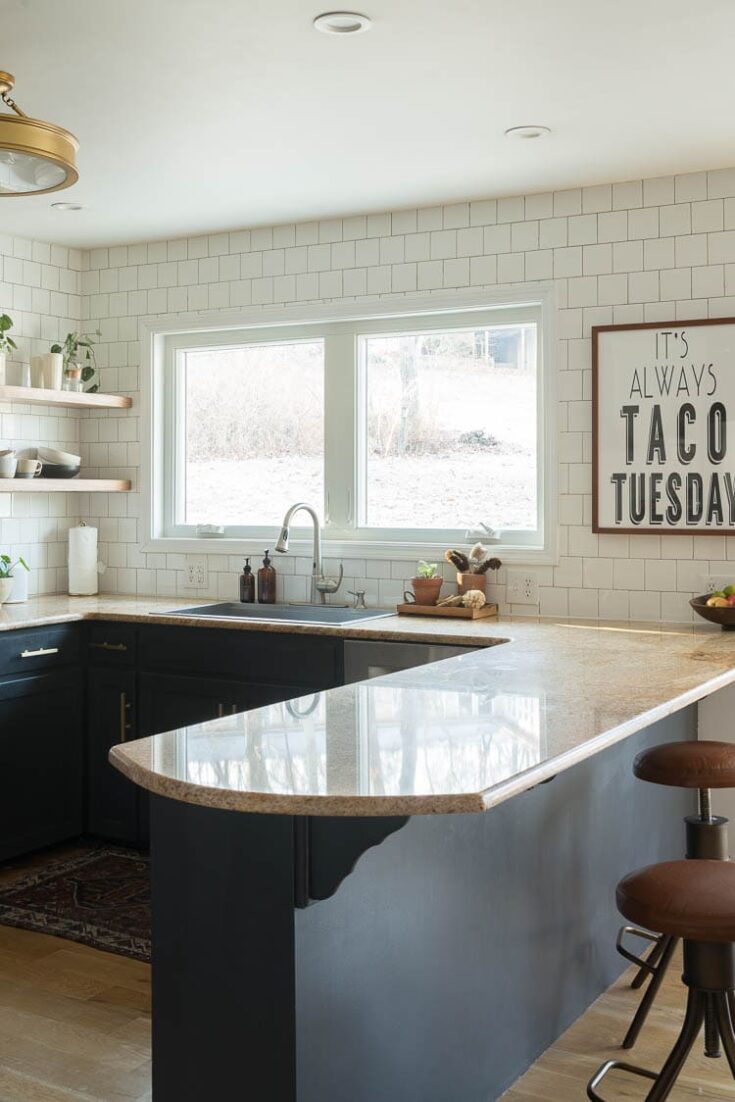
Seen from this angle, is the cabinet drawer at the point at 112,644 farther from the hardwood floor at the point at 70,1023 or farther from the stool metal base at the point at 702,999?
the stool metal base at the point at 702,999

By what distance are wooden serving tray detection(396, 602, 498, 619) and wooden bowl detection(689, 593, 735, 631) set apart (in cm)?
79

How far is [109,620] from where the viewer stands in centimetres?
457

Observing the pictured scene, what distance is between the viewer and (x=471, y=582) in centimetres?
446

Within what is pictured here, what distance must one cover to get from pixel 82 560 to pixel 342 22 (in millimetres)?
3063

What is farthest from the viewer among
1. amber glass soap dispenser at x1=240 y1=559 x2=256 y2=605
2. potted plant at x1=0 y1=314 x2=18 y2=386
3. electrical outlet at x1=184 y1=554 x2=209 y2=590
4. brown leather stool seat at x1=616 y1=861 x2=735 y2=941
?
electrical outlet at x1=184 y1=554 x2=209 y2=590

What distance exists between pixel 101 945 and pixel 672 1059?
1923 millimetres

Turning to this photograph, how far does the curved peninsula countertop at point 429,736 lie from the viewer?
1726mm

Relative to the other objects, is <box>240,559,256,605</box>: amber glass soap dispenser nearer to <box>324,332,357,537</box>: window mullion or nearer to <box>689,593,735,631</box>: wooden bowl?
<box>324,332,357,537</box>: window mullion

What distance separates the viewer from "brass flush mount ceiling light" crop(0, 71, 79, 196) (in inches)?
104

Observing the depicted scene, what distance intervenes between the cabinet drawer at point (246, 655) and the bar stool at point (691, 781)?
136 centimetres

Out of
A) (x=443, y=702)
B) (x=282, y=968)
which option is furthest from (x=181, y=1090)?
(x=443, y=702)

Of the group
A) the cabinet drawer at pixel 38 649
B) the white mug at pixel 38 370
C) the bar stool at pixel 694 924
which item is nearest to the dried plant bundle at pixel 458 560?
the cabinet drawer at pixel 38 649

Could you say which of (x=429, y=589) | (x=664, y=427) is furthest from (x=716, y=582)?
(x=429, y=589)

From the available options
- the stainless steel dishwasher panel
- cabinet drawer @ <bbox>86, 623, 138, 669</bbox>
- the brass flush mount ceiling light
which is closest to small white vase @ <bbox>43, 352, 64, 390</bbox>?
cabinet drawer @ <bbox>86, 623, 138, 669</bbox>
